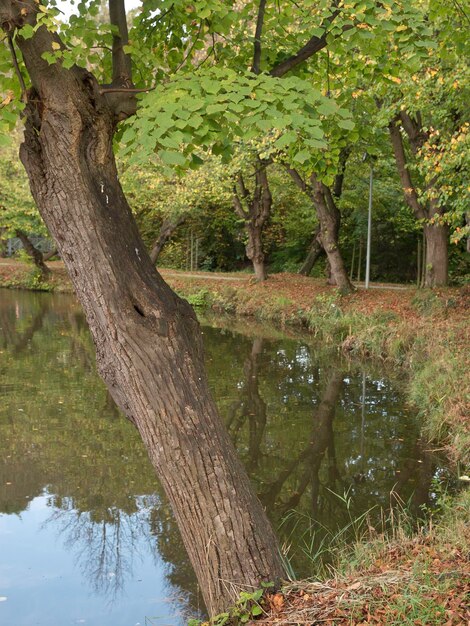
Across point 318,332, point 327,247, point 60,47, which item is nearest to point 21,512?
point 60,47

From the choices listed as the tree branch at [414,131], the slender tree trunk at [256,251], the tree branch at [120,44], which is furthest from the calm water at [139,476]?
the slender tree trunk at [256,251]

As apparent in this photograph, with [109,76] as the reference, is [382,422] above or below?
below

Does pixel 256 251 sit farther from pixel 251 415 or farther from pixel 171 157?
pixel 171 157

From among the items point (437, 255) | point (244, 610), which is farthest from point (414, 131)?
point (244, 610)

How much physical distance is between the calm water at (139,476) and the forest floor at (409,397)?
2.11 feet

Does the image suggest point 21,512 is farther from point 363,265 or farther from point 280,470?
point 363,265

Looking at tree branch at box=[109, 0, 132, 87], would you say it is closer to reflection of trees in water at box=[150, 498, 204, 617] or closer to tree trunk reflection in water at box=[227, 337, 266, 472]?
reflection of trees in water at box=[150, 498, 204, 617]

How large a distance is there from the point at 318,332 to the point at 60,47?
15.7m

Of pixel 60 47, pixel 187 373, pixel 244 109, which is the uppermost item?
pixel 60 47

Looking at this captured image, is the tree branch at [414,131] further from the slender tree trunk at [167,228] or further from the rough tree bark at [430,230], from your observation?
the slender tree trunk at [167,228]

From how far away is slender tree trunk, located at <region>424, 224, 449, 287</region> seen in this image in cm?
1862

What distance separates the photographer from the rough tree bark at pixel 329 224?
2212cm

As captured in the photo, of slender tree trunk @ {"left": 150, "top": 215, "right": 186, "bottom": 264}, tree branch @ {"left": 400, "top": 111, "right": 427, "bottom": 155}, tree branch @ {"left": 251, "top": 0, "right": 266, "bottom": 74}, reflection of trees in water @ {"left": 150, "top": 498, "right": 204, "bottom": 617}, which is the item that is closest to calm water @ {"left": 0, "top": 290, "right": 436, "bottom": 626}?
reflection of trees in water @ {"left": 150, "top": 498, "right": 204, "bottom": 617}

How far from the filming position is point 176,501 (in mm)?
4355
